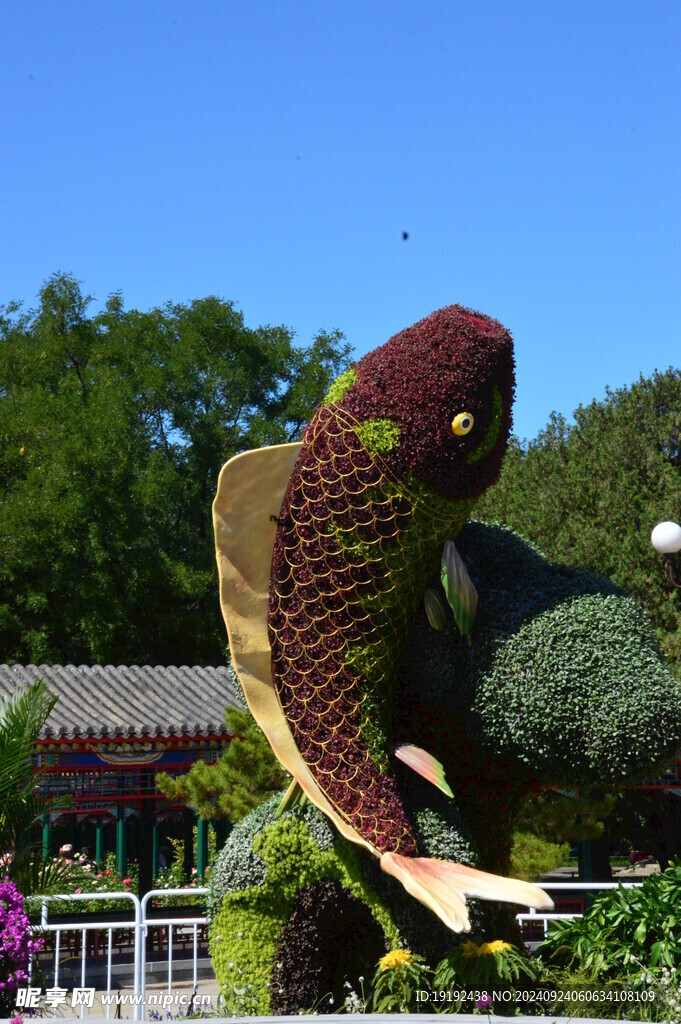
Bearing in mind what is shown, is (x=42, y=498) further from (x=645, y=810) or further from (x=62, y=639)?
(x=645, y=810)

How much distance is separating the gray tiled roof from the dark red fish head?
6.80 m

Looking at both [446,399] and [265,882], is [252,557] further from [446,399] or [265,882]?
[265,882]

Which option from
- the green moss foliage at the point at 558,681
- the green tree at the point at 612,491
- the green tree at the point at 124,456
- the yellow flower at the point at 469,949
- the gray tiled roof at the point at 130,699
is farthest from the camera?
the green tree at the point at 124,456

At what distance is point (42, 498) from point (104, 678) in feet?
27.0

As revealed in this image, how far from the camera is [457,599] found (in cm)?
603

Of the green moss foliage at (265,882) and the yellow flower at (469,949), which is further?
the green moss foliage at (265,882)

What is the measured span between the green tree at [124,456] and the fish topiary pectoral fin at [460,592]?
1628cm

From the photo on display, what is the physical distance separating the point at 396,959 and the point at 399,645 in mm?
1595

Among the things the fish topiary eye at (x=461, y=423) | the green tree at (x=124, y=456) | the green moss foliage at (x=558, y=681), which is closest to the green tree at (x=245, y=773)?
the green moss foliage at (x=558, y=681)

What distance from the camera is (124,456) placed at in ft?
72.2

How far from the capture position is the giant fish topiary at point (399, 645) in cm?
587

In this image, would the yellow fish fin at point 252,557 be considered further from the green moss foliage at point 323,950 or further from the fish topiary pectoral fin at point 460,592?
the fish topiary pectoral fin at point 460,592

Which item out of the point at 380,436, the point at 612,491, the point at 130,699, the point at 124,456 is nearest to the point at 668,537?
the point at 380,436

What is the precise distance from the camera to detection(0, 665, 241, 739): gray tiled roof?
12867 millimetres
